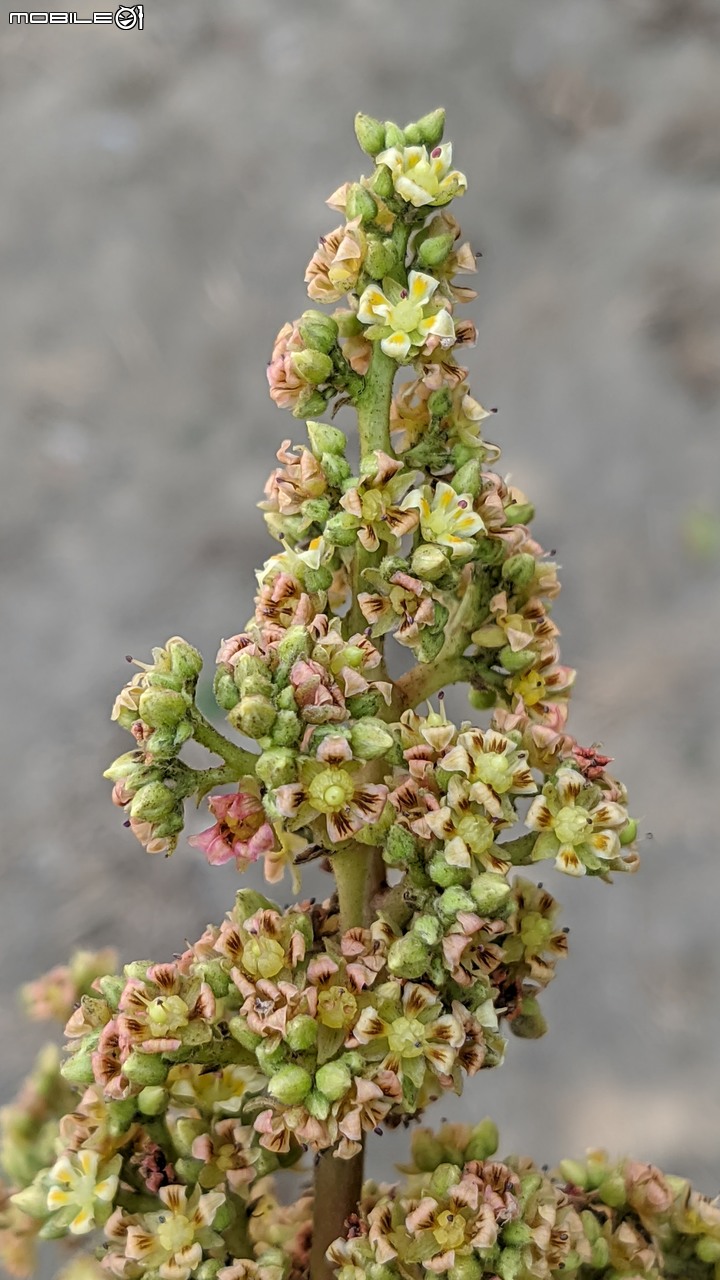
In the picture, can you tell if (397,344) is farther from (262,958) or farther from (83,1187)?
(83,1187)

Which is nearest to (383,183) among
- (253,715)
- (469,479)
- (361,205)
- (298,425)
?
(361,205)

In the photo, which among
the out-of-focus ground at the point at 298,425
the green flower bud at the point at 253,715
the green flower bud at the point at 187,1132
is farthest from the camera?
the out-of-focus ground at the point at 298,425

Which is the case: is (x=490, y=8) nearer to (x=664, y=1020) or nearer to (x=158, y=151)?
(x=158, y=151)

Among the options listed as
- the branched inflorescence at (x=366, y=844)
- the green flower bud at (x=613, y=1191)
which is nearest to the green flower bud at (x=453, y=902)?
the branched inflorescence at (x=366, y=844)

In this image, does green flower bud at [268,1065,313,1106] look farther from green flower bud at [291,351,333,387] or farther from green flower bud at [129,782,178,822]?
green flower bud at [291,351,333,387]

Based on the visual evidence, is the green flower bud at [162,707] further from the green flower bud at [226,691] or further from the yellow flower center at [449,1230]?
the yellow flower center at [449,1230]

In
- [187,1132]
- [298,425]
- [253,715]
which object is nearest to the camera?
[253,715]

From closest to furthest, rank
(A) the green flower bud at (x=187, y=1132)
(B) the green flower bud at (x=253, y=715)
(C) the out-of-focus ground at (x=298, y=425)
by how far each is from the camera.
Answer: (B) the green flower bud at (x=253, y=715) → (A) the green flower bud at (x=187, y=1132) → (C) the out-of-focus ground at (x=298, y=425)
